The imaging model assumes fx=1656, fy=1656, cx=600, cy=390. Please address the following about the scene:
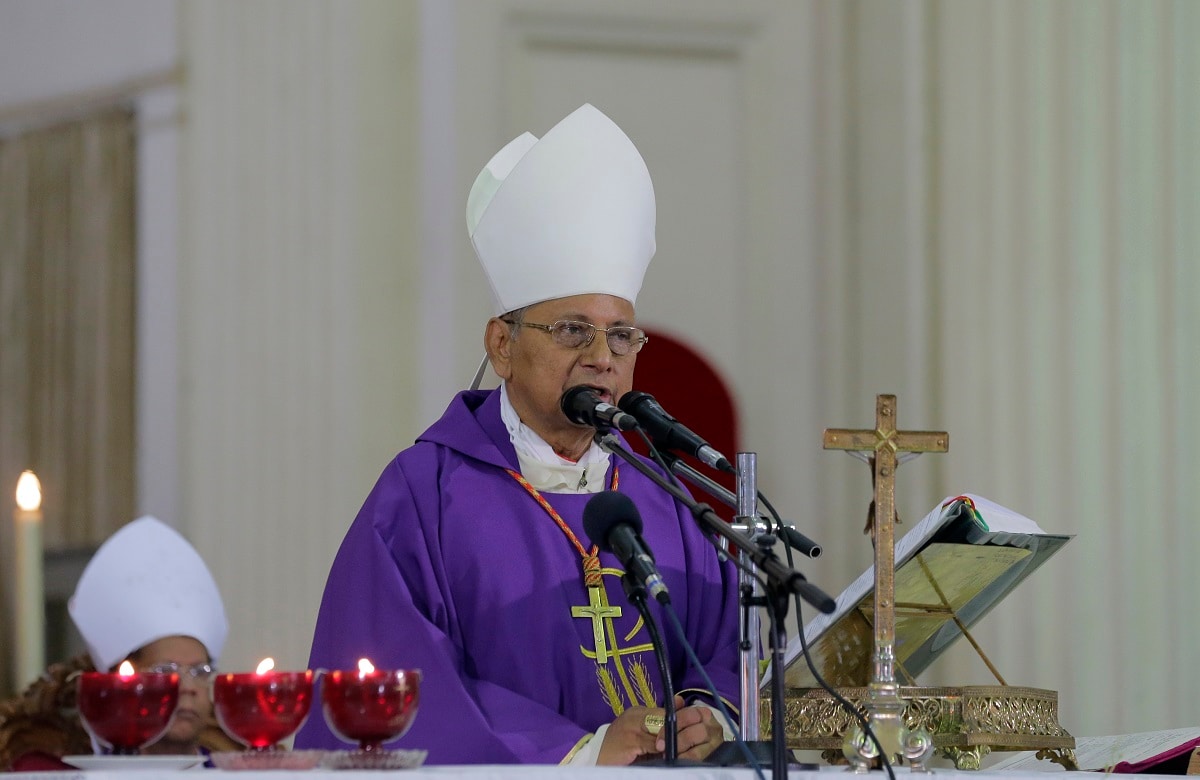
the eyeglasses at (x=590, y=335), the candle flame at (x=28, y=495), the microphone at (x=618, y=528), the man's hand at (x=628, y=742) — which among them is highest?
the eyeglasses at (x=590, y=335)

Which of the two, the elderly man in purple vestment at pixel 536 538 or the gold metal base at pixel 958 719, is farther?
the elderly man in purple vestment at pixel 536 538

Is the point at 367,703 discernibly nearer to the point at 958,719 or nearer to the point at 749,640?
the point at 749,640

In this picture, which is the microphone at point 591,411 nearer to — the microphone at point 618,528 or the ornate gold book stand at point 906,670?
the microphone at point 618,528

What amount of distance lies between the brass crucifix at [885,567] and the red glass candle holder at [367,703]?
0.67 m

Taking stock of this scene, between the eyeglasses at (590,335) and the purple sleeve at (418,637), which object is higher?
the eyeglasses at (590,335)

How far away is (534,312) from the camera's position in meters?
3.42

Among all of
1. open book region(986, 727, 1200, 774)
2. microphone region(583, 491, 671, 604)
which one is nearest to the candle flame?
microphone region(583, 491, 671, 604)

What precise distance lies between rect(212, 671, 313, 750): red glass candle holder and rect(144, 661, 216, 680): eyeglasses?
159 cm

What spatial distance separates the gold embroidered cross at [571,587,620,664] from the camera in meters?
3.18

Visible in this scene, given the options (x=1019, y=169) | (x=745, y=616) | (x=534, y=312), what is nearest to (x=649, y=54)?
(x=1019, y=169)

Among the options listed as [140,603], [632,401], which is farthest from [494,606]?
[140,603]

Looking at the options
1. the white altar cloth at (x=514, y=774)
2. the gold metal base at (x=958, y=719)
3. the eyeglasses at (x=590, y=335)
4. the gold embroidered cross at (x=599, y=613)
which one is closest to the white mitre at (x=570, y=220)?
the eyeglasses at (x=590, y=335)

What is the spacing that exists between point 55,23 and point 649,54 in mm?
2957

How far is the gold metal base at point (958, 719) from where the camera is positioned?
2586 millimetres
